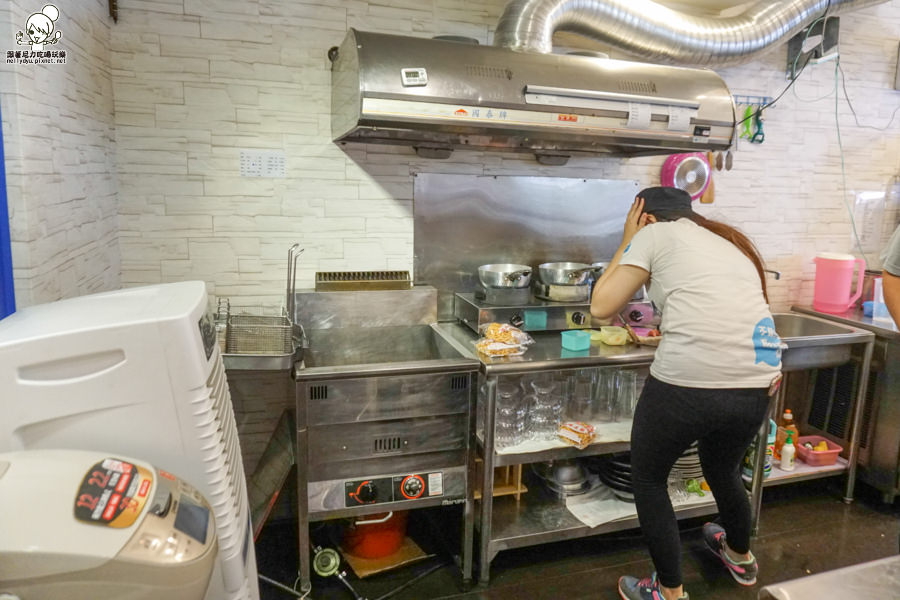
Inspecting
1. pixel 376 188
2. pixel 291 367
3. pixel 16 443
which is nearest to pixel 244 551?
pixel 16 443

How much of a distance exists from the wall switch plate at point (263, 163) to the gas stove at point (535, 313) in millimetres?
926

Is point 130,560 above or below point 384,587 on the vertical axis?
above

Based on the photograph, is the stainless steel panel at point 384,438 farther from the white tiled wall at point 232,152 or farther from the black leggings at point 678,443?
the white tiled wall at point 232,152

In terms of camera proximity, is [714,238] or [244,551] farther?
[714,238]

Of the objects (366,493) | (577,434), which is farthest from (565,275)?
(366,493)

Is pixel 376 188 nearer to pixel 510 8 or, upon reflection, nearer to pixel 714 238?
pixel 510 8

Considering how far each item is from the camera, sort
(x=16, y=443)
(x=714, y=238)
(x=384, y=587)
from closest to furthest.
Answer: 1. (x=16, y=443)
2. (x=714, y=238)
3. (x=384, y=587)

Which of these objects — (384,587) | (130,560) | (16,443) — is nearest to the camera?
(130,560)

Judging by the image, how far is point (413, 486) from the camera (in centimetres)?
217

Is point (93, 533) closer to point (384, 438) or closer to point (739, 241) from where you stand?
point (384, 438)

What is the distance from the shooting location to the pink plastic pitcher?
10.7ft

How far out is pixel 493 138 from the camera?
257 cm

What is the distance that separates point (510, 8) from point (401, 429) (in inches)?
63.7

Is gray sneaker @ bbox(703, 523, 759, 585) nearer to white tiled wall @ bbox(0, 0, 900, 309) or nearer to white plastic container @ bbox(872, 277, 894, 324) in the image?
white plastic container @ bbox(872, 277, 894, 324)
